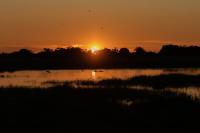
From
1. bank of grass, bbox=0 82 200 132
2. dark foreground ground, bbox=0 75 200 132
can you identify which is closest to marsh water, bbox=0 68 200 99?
dark foreground ground, bbox=0 75 200 132

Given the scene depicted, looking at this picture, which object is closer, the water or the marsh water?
the marsh water

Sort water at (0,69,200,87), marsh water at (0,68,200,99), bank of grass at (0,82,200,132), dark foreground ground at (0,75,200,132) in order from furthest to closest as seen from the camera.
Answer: water at (0,69,200,87), marsh water at (0,68,200,99), bank of grass at (0,82,200,132), dark foreground ground at (0,75,200,132)

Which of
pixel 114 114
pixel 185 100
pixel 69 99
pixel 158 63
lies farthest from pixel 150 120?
pixel 158 63

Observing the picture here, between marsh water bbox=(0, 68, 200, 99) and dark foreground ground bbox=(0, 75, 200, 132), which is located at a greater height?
marsh water bbox=(0, 68, 200, 99)

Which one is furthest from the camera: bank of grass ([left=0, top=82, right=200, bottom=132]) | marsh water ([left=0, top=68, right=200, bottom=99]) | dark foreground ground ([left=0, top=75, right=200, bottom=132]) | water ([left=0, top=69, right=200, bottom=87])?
water ([left=0, top=69, right=200, bottom=87])

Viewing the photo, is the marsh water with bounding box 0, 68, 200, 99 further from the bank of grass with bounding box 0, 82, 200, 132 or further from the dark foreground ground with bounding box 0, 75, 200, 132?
the bank of grass with bounding box 0, 82, 200, 132

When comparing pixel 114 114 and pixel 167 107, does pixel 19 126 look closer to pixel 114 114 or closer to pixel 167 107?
pixel 114 114

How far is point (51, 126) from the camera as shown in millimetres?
20344

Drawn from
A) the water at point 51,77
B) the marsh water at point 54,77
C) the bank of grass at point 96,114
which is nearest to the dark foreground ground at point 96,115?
the bank of grass at point 96,114

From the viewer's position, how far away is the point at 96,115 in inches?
922

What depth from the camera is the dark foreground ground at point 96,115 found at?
20094mm

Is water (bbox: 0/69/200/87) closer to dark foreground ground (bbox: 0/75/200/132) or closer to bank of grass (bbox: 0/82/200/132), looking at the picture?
dark foreground ground (bbox: 0/75/200/132)

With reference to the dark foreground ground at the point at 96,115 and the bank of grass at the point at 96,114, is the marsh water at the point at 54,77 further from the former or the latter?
the bank of grass at the point at 96,114

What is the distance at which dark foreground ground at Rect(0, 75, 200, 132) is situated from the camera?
2009cm
